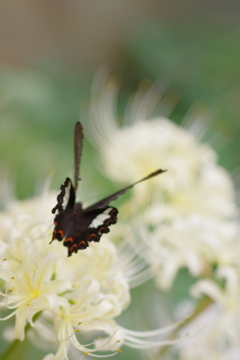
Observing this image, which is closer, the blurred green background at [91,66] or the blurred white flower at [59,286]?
the blurred white flower at [59,286]

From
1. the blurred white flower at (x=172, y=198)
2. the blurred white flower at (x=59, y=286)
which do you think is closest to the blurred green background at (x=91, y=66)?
the blurred white flower at (x=172, y=198)

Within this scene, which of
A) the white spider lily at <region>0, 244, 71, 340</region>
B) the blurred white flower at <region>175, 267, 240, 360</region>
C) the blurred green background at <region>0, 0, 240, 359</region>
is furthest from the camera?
the blurred green background at <region>0, 0, 240, 359</region>

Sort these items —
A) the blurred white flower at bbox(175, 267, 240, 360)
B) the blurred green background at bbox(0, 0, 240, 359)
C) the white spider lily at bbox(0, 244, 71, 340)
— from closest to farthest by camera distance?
the white spider lily at bbox(0, 244, 71, 340)
the blurred white flower at bbox(175, 267, 240, 360)
the blurred green background at bbox(0, 0, 240, 359)

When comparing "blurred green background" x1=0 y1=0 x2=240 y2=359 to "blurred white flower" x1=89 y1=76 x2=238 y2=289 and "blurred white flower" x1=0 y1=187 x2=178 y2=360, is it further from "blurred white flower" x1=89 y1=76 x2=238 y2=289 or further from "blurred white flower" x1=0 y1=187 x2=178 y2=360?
"blurred white flower" x1=0 y1=187 x2=178 y2=360

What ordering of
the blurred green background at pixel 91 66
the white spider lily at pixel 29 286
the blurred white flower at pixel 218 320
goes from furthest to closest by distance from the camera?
1. the blurred green background at pixel 91 66
2. the blurred white flower at pixel 218 320
3. the white spider lily at pixel 29 286

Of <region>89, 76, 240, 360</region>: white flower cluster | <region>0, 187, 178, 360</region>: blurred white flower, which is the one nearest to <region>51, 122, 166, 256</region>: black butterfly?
<region>0, 187, 178, 360</region>: blurred white flower

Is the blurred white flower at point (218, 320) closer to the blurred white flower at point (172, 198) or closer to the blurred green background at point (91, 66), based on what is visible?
the blurred white flower at point (172, 198)
